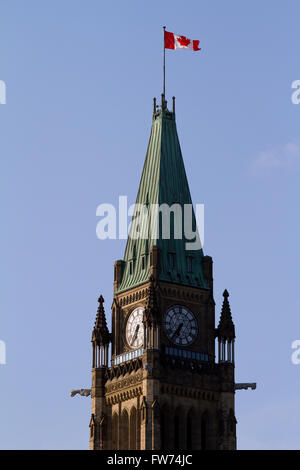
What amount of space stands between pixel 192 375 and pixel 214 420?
4721mm

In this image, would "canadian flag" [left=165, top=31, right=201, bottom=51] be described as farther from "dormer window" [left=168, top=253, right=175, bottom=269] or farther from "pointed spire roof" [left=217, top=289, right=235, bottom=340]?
"pointed spire roof" [left=217, top=289, right=235, bottom=340]

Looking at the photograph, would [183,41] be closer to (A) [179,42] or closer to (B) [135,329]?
(A) [179,42]

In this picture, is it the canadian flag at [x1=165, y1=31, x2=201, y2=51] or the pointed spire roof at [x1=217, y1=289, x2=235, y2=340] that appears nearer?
the pointed spire roof at [x1=217, y1=289, x2=235, y2=340]

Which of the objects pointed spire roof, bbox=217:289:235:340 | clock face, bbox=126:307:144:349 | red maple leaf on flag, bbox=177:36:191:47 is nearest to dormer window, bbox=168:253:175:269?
clock face, bbox=126:307:144:349

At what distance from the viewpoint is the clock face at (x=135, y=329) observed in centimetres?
17325

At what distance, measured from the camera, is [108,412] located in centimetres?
17425

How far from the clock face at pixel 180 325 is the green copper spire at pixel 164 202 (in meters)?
2.90

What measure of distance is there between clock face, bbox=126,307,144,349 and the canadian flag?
25.5 meters

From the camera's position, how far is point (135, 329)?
174375mm

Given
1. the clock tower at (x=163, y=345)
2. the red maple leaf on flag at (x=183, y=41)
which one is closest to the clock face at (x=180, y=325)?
the clock tower at (x=163, y=345)

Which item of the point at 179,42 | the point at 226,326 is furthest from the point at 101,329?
the point at 179,42

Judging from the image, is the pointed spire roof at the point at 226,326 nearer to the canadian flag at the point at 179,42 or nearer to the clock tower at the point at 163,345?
the clock tower at the point at 163,345

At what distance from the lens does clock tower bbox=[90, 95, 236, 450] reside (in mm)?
170375

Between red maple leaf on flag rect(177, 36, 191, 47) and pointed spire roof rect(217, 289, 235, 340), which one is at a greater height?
red maple leaf on flag rect(177, 36, 191, 47)
